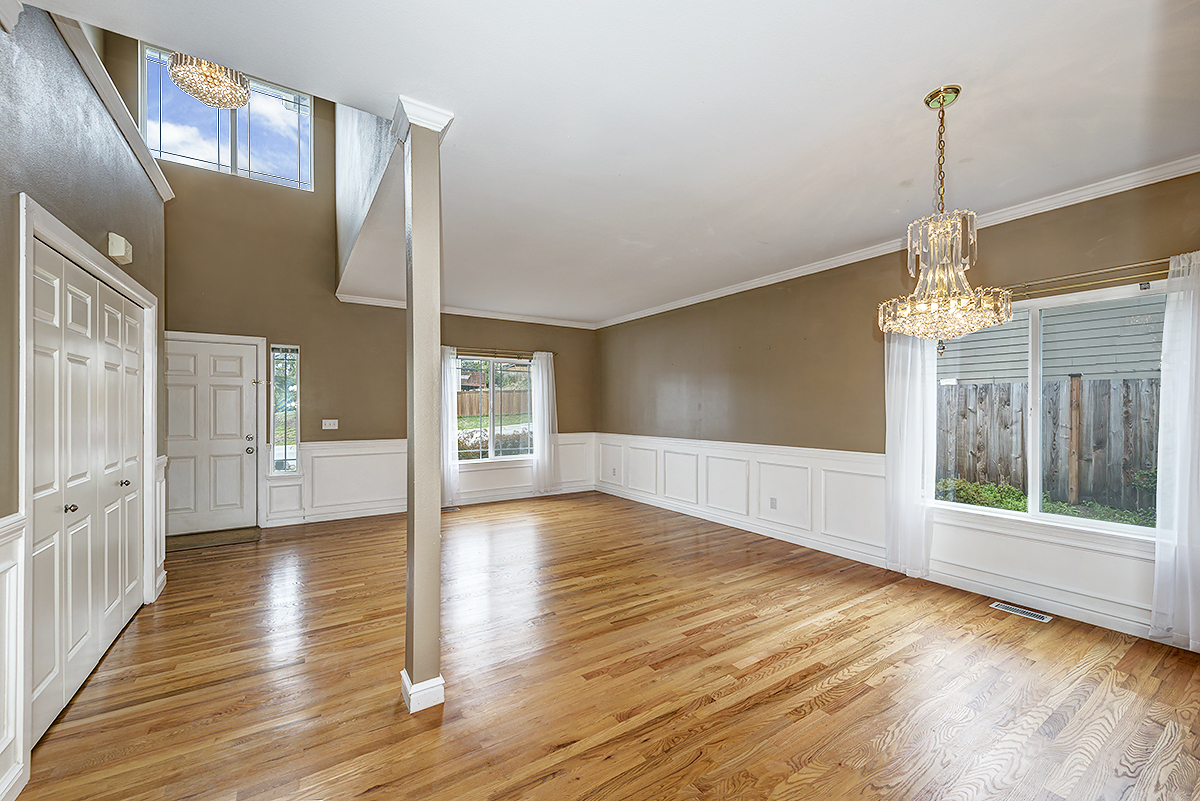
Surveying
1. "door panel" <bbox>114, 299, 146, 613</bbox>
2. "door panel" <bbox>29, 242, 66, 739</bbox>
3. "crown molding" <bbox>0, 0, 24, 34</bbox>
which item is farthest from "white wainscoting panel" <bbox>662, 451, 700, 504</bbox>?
"crown molding" <bbox>0, 0, 24, 34</bbox>

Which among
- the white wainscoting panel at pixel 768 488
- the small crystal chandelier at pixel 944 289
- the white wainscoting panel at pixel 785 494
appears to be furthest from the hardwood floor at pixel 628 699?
the small crystal chandelier at pixel 944 289

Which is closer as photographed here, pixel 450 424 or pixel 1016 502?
pixel 1016 502

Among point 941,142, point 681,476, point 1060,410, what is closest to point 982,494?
point 1060,410

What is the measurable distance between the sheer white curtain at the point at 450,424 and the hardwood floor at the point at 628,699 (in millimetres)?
2666

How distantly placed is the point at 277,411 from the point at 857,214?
239 inches

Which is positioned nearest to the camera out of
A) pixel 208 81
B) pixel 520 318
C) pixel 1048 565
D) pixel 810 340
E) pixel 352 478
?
pixel 1048 565

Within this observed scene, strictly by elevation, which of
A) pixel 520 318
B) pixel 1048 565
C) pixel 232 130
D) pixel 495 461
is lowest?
pixel 1048 565

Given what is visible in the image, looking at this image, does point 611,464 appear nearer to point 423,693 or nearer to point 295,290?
point 295,290

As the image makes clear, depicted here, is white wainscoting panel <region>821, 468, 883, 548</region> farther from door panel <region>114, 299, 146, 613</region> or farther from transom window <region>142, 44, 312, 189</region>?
transom window <region>142, 44, 312, 189</region>

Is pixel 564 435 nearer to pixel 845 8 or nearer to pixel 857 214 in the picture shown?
pixel 857 214

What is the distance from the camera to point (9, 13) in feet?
5.53

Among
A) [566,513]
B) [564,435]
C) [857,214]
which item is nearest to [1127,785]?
[857,214]

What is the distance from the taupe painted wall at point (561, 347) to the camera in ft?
22.9

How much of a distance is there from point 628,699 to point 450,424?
16.4ft
